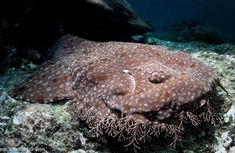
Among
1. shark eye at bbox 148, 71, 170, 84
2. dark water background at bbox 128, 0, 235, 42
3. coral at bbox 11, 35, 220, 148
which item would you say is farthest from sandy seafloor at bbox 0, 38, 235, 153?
dark water background at bbox 128, 0, 235, 42

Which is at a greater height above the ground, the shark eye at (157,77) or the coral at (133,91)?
the shark eye at (157,77)

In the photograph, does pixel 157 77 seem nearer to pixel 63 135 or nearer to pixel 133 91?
pixel 133 91

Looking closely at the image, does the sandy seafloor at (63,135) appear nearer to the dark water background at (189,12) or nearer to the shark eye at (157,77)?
the shark eye at (157,77)

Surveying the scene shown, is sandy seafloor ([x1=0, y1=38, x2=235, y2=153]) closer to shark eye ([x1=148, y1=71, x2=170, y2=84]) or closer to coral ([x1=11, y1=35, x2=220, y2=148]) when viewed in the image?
coral ([x1=11, y1=35, x2=220, y2=148])

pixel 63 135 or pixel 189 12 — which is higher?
pixel 63 135

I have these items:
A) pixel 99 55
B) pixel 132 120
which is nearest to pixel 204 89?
pixel 132 120

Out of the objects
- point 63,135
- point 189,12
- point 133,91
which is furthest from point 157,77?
point 189,12

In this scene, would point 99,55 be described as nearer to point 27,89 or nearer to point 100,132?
point 27,89

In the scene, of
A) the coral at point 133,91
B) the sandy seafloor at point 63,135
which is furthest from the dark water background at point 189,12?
the sandy seafloor at point 63,135
